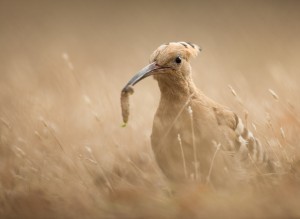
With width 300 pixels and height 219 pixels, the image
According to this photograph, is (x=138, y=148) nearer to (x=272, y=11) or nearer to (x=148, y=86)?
(x=148, y=86)

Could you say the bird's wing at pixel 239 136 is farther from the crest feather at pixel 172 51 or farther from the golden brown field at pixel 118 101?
the crest feather at pixel 172 51

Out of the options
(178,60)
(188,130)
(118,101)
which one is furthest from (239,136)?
(118,101)

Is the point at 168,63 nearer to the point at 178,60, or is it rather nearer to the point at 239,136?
the point at 178,60

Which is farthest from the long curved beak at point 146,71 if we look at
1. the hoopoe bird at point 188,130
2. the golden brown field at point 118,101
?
the golden brown field at point 118,101

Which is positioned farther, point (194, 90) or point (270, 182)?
point (194, 90)

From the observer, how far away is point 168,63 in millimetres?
2238

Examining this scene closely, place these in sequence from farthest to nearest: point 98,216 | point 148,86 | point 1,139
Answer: point 148,86 → point 1,139 → point 98,216

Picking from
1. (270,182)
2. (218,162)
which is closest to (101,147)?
(218,162)

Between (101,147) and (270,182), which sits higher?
(101,147)

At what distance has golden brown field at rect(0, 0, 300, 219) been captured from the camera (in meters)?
1.98

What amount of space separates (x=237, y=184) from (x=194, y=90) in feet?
1.51

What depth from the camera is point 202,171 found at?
7.25 ft

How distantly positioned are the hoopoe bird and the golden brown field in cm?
9

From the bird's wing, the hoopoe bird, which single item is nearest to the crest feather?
the hoopoe bird
